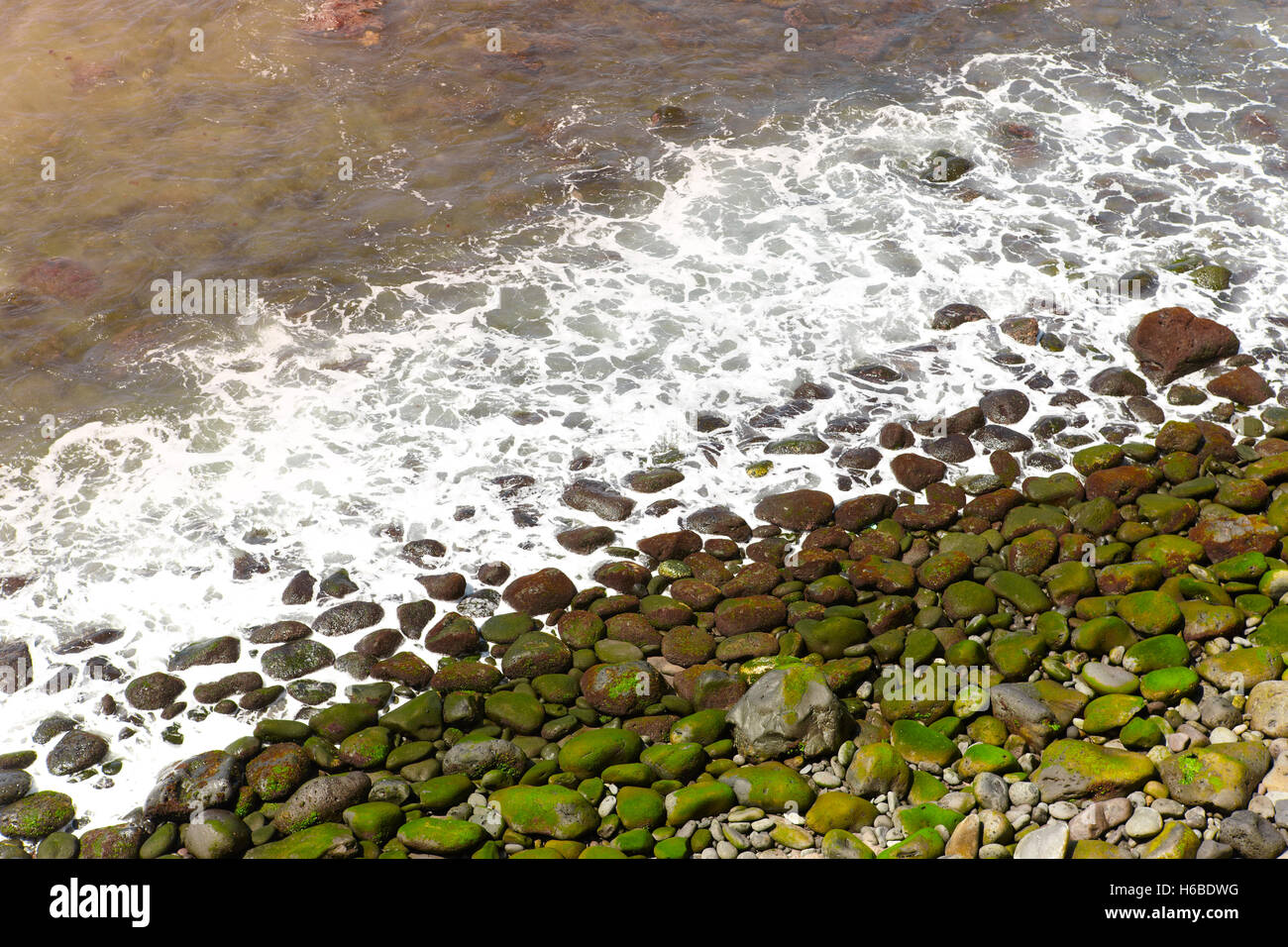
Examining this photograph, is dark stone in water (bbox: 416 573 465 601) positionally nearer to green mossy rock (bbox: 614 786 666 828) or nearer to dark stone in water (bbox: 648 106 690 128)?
green mossy rock (bbox: 614 786 666 828)

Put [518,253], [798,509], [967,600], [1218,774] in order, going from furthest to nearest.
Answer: [518,253]
[798,509]
[967,600]
[1218,774]

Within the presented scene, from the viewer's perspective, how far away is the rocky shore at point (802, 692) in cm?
673

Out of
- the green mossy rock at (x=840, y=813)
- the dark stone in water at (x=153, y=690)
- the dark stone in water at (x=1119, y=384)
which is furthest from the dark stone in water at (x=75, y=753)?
the dark stone in water at (x=1119, y=384)

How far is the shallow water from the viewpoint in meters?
10.0

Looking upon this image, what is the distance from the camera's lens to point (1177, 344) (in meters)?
11.1

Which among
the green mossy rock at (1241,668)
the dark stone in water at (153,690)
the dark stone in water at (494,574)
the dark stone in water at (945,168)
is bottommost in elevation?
the dark stone in water at (153,690)

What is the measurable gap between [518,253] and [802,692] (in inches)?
335

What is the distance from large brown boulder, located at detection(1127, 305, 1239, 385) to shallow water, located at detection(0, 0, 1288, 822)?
489 millimetres

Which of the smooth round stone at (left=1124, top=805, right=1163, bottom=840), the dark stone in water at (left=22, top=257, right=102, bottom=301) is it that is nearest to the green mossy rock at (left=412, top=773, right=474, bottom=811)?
the smooth round stone at (left=1124, top=805, right=1163, bottom=840)

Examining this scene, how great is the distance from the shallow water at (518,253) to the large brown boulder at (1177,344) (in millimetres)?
489

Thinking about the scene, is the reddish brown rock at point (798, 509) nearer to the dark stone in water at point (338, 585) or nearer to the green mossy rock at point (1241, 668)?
the green mossy rock at point (1241, 668)

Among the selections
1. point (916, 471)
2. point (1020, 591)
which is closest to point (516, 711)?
point (1020, 591)

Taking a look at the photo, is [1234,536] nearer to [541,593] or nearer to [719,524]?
[719,524]
